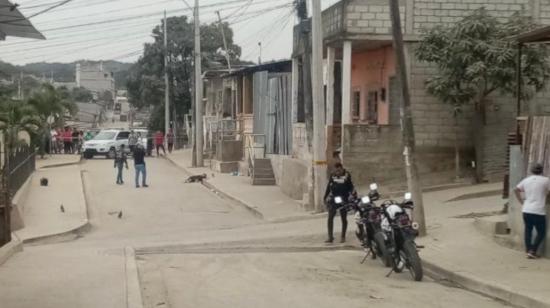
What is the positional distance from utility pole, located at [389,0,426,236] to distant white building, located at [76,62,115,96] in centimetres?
12454

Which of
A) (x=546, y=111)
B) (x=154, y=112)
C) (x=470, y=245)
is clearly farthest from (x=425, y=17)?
(x=154, y=112)

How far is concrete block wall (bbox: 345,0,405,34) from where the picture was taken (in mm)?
20281

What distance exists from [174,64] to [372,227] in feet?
158

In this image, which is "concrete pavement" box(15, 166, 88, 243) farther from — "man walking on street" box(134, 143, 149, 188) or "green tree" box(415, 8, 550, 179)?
"green tree" box(415, 8, 550, 179)

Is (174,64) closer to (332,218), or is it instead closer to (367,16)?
(367,16)

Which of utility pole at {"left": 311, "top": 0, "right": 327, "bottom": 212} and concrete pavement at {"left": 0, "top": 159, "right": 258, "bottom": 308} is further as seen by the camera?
utility pole at {"left": 311, "top": 0, "right": 327, "bottom": 212}

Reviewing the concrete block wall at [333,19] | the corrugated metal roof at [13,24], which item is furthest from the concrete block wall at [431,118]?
the corrugated metal roof at [13,24]

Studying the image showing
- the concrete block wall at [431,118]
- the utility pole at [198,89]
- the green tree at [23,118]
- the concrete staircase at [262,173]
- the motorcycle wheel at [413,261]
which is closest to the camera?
the motorcycle wheel at [413,261]

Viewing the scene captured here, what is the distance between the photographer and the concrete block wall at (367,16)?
2028 centimetres

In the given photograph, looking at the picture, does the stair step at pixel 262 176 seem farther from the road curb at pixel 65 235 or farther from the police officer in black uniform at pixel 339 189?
the police officer in black uniform at pixel 339 189

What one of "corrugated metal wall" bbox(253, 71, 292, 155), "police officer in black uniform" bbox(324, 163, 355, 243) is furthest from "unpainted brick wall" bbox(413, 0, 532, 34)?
"corrugated metal wall" bbox(253, 71, 292, 155)

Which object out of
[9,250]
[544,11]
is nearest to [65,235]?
[9,250]

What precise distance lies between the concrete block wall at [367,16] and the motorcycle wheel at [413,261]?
A: 10292 millimetres

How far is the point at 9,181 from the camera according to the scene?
1744 centimetres
